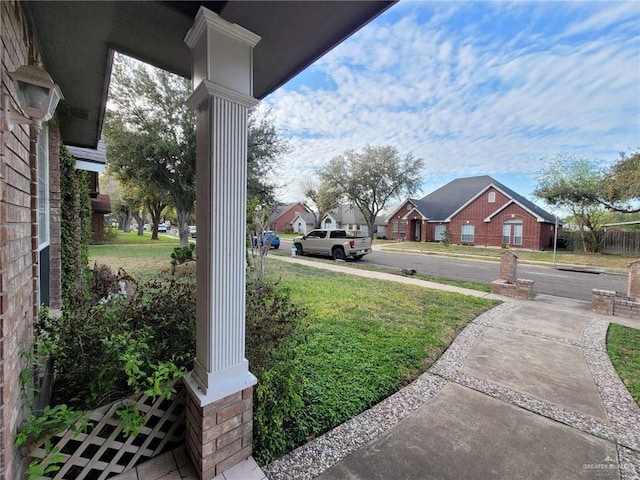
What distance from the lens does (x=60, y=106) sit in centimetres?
346

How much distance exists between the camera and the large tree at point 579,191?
19.7 m

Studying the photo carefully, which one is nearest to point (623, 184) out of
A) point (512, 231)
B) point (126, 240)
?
point (512, 231)

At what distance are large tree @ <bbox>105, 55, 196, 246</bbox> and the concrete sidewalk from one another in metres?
13.3

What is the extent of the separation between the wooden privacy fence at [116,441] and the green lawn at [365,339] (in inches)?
41.7

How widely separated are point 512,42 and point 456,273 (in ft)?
25.3

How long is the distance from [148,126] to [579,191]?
27.6m

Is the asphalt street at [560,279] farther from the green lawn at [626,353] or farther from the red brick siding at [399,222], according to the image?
the red brick siding at [399,222]

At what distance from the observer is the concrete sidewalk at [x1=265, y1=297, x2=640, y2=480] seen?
2.00 m

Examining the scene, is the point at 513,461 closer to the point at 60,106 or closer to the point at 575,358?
the point at 575,358

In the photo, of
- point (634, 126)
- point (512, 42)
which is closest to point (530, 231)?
point (634, 126)

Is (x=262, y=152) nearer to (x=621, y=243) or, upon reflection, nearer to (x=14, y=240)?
(x=14, y=240)

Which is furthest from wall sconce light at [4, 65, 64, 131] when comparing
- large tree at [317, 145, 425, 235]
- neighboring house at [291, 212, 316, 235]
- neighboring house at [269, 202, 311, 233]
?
neighboring house at [269, 202, 311, 233]

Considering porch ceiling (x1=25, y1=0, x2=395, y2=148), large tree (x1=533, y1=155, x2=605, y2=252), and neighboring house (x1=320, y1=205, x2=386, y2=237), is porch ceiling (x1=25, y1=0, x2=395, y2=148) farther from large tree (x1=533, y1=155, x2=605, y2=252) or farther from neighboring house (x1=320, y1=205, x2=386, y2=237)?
neighboring house (x1=320, y1=205, x2=386, y2=237)

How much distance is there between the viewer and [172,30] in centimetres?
194
